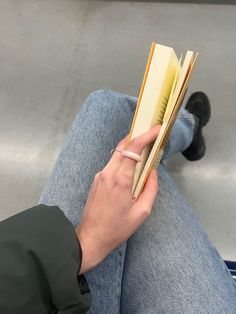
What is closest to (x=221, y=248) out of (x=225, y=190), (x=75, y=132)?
(x=225, y=190)

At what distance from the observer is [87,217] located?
0.56 meters

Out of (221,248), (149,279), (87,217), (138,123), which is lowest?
(221,248)

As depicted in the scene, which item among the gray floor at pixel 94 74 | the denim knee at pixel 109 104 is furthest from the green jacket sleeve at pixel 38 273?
the gray floor at pixel 94 74

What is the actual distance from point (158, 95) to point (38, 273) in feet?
0.92

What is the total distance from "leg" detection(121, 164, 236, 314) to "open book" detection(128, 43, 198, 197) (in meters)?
0.20

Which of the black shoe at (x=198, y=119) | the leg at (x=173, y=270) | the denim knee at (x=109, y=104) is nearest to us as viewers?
the leg at (x=173, y=270)

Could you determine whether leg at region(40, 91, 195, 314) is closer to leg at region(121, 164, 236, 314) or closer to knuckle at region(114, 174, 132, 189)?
leg at region(121, 164, 236, 314)

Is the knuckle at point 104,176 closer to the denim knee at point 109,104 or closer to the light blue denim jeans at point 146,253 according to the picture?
the light blue denim jeans at point 146,253

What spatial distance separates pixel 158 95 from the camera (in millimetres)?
472

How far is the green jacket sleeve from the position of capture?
0.47 m

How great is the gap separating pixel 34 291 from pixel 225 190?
31.7 inches

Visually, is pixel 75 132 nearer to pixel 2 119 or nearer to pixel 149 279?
pixel 149 279

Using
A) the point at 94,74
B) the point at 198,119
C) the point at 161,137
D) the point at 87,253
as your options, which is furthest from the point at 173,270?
the point at 94,74

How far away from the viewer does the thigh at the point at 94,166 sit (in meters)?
0.65
